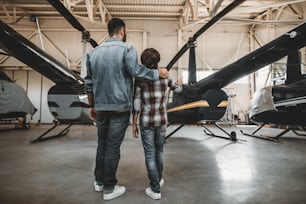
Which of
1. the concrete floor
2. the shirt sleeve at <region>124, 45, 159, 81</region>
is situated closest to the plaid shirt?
the shirt sleeve at <region>124, 45, 159, 81</region>

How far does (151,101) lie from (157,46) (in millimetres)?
9180

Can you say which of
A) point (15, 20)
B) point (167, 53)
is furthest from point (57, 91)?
point (15, 20)

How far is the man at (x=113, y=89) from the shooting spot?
140cm

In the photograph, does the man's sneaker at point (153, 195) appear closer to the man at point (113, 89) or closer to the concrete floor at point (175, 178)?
the concrete floor at point (175, 178)

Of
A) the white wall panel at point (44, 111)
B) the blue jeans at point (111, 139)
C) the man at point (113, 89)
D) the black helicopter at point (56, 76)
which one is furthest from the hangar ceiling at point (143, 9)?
the blue jeans at point (111, 139)

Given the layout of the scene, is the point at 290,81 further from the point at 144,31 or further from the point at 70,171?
the point at 144,31

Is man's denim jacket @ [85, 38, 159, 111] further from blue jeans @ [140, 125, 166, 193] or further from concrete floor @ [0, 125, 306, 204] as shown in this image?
concrete floor @ [0, 125, 306, 204]

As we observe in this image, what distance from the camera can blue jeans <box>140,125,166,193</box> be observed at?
1409mm

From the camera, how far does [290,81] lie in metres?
2.92

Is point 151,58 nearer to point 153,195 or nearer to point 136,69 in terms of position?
point 136,69

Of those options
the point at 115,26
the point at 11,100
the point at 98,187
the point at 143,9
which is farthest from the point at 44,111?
the point at 115,26

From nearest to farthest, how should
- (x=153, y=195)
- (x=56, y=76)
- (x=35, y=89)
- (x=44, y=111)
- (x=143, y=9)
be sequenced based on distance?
(x=153, y=195), (x=56, y=76), (x=143, y=9), (x=44, y=111), (x=35, y=89)

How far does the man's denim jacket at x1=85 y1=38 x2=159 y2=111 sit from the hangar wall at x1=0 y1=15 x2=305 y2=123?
8.79m

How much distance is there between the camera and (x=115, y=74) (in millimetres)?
1407
